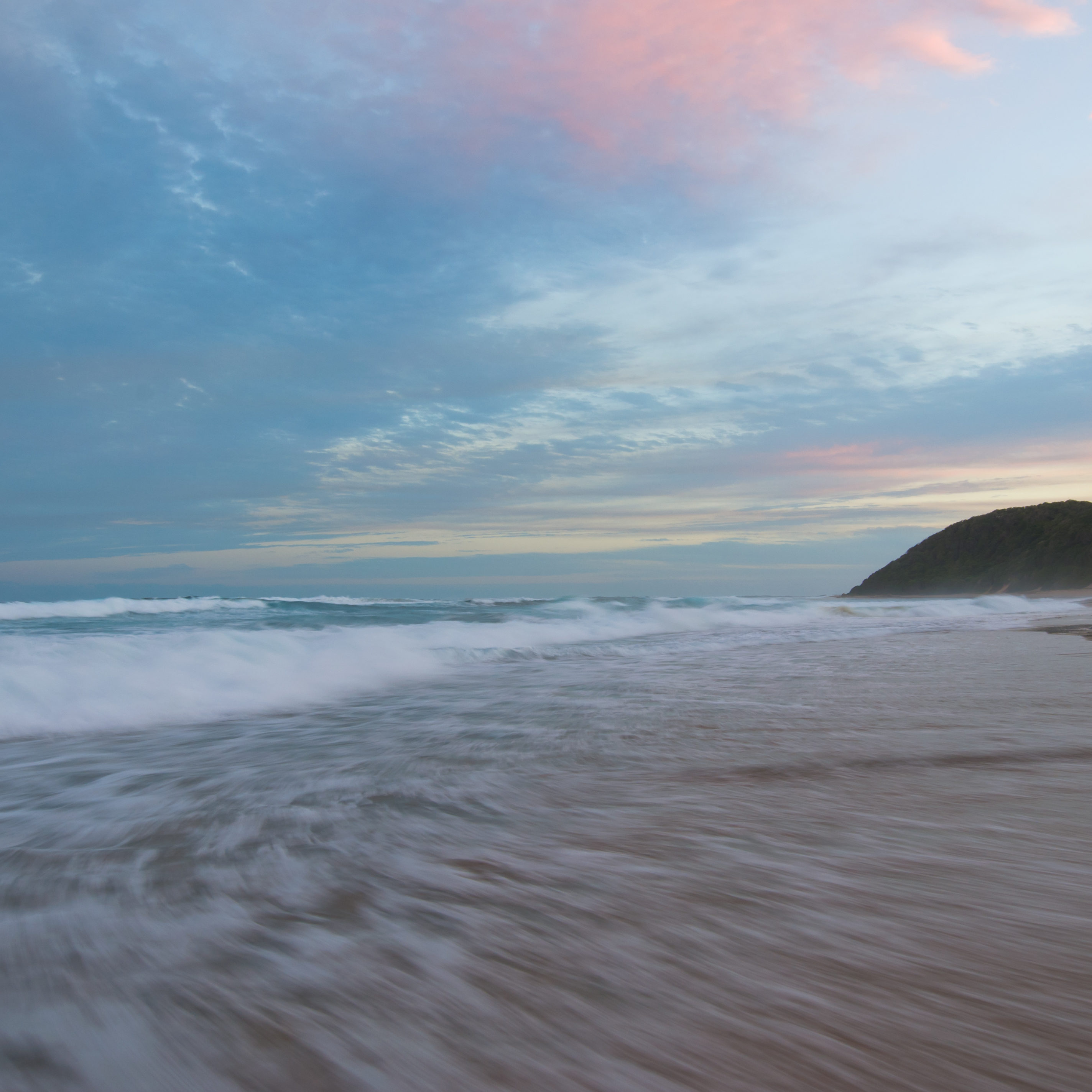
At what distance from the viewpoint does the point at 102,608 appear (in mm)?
23406

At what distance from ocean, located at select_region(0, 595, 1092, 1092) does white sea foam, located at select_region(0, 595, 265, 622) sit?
20.3 meters

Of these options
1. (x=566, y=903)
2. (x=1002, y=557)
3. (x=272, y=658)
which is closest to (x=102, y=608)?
(x=272, y=658)

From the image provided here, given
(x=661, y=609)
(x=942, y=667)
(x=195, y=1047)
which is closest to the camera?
(x=195, y=1047)

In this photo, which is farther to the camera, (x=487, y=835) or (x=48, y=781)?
(x=48, y=781)

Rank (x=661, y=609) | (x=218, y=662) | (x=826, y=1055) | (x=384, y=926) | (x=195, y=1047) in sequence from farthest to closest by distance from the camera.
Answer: (x=661, y=609), (x=218, y=662), (x=384, y=926), (x=195, y=1047), (x=826, y=1055)

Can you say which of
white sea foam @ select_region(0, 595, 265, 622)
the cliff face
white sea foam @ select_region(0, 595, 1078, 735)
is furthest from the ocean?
the cliff face

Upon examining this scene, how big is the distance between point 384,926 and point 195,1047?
1.44 feet

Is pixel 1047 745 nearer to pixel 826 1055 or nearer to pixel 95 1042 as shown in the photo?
pixel 826 1055

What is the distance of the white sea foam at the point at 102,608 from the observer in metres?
21.6

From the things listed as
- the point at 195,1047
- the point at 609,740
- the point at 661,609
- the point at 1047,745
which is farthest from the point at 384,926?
the point at 661,609

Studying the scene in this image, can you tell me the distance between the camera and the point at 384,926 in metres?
1.44

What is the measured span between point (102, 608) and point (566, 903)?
26096 mm

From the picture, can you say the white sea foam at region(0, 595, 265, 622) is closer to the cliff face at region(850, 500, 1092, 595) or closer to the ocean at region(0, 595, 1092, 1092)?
the ocean at region(0, 595, 1092, 1092)

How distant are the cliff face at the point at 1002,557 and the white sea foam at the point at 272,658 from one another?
28454 millimetres
